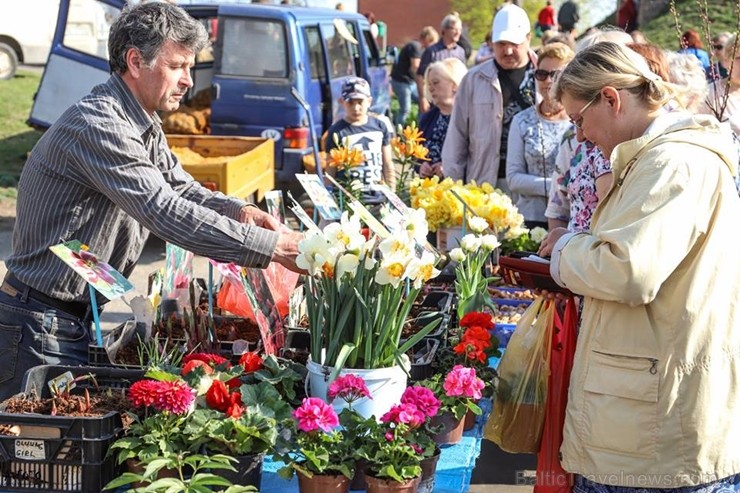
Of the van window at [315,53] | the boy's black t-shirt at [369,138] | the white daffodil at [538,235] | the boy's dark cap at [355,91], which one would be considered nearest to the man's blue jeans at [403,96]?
the van window at [315,53]

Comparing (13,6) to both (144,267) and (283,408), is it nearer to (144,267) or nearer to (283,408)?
(144,267)

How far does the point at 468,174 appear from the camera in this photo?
5766 millimetres

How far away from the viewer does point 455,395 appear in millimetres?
2434

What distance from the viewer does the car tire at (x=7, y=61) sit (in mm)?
17953

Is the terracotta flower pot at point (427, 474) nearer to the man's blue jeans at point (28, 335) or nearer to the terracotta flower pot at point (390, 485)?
Result: the terracotta flower pot at point (390, 485)

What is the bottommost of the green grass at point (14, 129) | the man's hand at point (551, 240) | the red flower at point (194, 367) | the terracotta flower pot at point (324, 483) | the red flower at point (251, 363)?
the green grass at point (14, 129)

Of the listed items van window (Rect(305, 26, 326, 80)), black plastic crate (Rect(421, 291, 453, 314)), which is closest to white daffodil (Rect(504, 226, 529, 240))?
black plastic crate (Rect(421, 291, 453, 314))

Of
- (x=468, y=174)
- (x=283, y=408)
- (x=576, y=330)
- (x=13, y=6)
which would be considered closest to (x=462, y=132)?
(x=468, y=174)

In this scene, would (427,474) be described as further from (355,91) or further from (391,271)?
(355,91)

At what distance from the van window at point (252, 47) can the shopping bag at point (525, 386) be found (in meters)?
7.00

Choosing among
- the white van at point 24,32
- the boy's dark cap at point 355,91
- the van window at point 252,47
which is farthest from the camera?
the white van at point 24,32

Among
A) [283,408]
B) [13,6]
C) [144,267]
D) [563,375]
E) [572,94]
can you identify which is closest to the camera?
[283,408]

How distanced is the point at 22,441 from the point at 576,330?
4.73ft

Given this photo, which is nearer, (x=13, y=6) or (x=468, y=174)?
(x=468, y=174)
